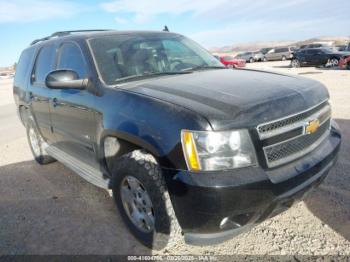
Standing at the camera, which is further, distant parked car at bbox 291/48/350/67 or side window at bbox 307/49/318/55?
side window at bbox 307/49/318/55

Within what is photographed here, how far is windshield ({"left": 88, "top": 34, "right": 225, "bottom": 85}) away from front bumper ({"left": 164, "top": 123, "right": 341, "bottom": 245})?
1.39 metres

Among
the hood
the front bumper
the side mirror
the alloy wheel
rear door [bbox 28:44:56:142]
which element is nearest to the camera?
the front bumper

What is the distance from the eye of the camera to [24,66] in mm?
5426

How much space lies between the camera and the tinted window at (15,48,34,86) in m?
5.20

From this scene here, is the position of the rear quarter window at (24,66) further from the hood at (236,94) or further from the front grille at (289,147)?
the front grille at (289,147)

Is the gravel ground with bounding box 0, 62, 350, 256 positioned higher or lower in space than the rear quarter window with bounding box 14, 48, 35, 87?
lower

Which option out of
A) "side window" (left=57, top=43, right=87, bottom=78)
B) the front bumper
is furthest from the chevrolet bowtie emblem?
"side window" (left=57, top=43, right=87, bottom=78)

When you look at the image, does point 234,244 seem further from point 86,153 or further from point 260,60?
point 260,60

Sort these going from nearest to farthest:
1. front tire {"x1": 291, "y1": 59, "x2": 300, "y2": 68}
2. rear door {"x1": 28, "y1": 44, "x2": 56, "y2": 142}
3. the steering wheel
→ the steering wheel < rear door {"x1": 28, "y1": 44, "x2": 56, "y2": 142} < front tire {"x1": 291, "y1": 59, "x2": 300, "y2": 68}

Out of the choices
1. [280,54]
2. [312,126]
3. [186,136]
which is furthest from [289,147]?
[280,54]

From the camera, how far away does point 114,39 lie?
11.8 ft

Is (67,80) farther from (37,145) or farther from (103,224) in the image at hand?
(37,145)

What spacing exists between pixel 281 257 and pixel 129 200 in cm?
139

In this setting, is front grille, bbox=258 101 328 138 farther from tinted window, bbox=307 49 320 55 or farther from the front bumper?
tinted window, bbox=307 49 320 55
